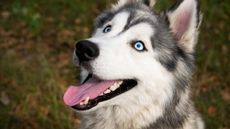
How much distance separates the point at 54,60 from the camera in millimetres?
6621

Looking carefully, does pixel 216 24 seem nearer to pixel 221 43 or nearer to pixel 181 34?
pixel 221 43

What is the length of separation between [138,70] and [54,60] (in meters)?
3.09

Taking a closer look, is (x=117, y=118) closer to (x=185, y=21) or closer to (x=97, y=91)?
(x=97, y=91)

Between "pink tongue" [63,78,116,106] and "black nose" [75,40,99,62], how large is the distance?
23 centimetres

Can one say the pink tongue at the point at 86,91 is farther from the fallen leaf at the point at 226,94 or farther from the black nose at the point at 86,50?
the fallen leaf at the point at 226,94

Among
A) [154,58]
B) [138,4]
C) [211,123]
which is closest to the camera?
[154,58]

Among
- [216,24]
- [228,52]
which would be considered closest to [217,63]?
[228,52]

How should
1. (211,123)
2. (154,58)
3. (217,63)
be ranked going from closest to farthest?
(154,58), (211,123), (217,63)

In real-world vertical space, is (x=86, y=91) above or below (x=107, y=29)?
below

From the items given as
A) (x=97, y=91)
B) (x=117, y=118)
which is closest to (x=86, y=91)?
(x=97, y=91)

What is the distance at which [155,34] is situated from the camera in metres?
3.81

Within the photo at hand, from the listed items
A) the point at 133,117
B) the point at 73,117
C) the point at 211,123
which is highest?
the point at 133,117

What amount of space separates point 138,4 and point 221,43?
2.72m

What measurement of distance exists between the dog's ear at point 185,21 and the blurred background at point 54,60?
1740mm
